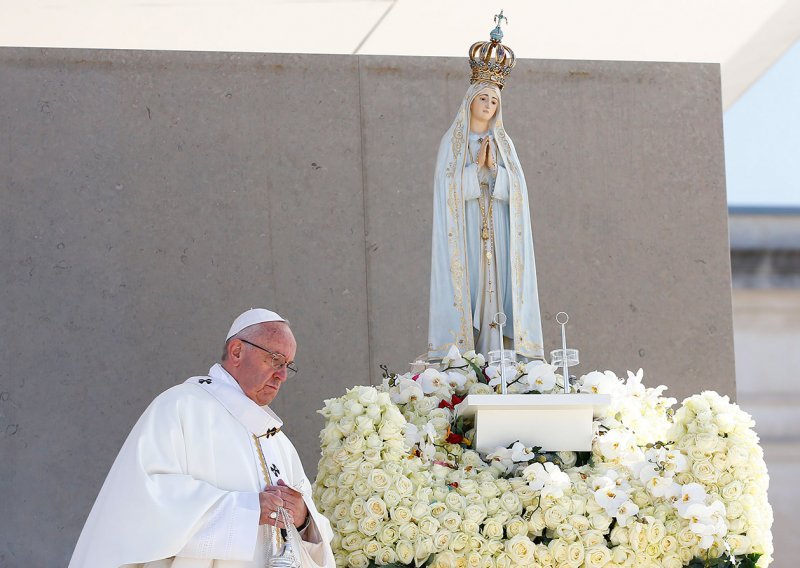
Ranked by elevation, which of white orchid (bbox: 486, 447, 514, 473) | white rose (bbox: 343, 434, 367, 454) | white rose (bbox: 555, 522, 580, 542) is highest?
white rose (bbox: 343, 434, 367, 454)

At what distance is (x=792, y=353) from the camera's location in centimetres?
1369

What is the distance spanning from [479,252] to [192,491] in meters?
2.21

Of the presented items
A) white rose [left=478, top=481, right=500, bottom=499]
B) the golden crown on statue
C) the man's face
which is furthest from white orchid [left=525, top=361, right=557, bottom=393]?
the golden crown on statue

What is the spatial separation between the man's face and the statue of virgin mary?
134 centimetres

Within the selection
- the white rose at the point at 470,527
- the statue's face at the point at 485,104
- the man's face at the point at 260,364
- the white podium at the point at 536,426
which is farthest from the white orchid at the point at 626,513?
the statue's face at the point at 485,104

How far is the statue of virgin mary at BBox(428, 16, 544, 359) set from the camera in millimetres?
6031

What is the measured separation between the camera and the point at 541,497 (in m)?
4.86

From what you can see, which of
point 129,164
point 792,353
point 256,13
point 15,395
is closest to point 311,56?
point 256,13

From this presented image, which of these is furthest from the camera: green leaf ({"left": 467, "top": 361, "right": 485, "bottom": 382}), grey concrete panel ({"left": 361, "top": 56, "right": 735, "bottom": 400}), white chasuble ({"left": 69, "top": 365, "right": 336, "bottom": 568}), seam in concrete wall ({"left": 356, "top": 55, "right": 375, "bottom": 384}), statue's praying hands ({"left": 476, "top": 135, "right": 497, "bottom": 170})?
grey concrete panel ({"left": 361, "top": 56, "right": 735, "bottom": 400})

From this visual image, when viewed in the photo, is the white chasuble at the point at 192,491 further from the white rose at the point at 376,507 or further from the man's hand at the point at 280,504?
the white rose at the point at 376,507

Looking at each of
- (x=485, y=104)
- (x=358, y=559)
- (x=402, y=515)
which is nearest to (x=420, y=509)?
(x=402, y=515)

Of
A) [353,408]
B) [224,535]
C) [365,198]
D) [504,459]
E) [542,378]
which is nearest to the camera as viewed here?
[224,535]

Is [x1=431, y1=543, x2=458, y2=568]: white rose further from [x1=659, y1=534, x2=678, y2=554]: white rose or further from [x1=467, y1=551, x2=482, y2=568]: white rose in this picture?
[x1=659, y1=534, x2=678, y2=554]: white rose

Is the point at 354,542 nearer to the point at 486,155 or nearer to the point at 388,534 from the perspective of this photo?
the point at 388,534
